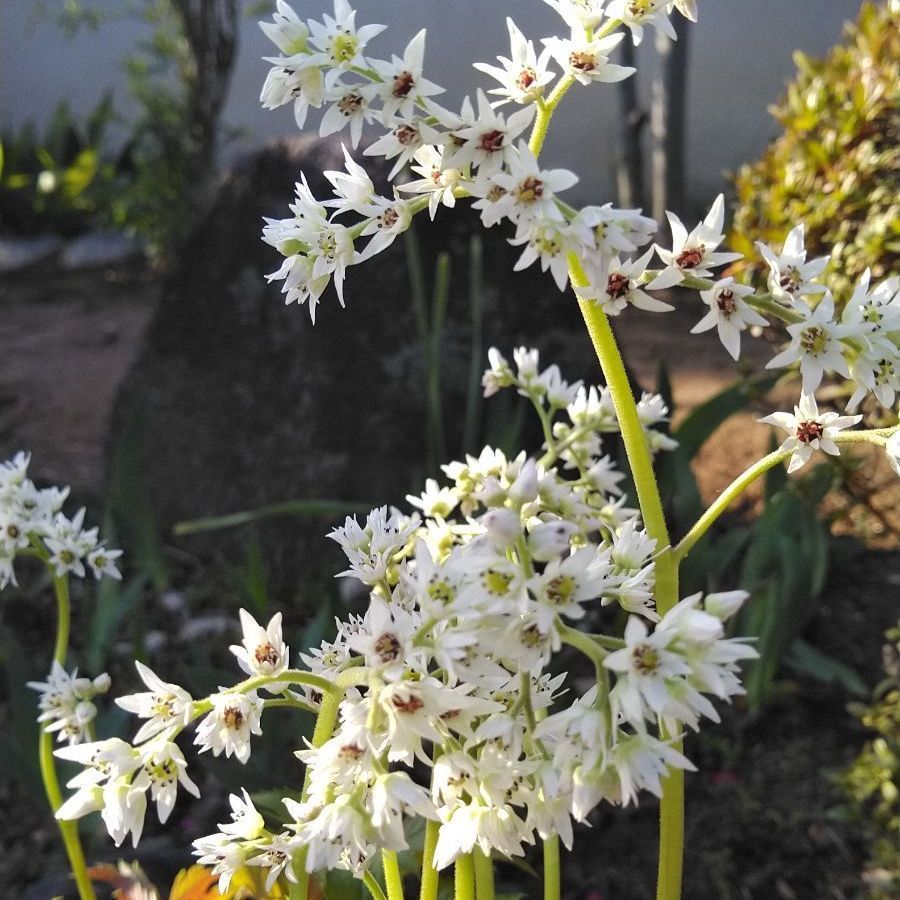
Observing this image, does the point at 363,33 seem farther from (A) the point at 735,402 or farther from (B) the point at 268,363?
(B) the point at 268,363

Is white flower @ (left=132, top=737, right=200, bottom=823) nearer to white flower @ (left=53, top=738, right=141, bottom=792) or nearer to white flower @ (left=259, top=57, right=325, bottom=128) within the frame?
white flower @ (left=53, top=738, right=141, bottom=792)

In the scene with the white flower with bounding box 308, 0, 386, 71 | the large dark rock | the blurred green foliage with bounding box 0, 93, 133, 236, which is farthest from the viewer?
the blurred green foliage with bounding box 0, 93, 133, 236

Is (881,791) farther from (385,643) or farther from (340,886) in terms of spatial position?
(385,643)

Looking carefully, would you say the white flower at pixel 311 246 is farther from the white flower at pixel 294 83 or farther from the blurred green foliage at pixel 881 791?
the blurred green foliage at pixel 881 791

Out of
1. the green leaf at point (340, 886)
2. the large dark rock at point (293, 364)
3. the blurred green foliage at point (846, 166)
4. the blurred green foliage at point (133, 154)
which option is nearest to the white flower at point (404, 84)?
the green leaf at point (340, 886)

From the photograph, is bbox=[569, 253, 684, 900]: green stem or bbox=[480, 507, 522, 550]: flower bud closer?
bbox=[480, 507, 522, 550]: flower bud

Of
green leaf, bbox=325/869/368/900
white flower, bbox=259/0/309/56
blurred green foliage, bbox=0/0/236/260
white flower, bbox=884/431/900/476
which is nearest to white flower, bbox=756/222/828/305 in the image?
white flower, bbox=884/431/900/476

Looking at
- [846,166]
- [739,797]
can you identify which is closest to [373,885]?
Answer: [739,797]

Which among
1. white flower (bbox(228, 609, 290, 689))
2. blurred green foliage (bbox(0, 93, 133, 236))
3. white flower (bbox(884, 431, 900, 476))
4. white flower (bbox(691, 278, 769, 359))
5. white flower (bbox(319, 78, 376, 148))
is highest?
→ blurred green foliage (bbox(0, 93, 133, 236))
